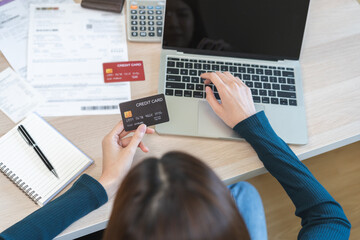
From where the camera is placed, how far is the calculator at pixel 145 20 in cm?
96

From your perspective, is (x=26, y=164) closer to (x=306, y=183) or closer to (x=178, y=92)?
(x=178, y=92)

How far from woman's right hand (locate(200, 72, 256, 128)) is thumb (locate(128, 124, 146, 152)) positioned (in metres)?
0.19

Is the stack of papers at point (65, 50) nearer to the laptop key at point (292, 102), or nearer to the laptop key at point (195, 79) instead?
the laptop key at point (195, 79)

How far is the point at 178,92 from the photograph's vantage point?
0.88m

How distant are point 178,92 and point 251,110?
0.20 m

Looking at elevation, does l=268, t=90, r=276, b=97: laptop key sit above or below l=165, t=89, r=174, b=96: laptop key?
below

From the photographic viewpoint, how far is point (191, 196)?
48 cm

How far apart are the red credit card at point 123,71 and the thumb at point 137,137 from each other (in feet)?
0.61

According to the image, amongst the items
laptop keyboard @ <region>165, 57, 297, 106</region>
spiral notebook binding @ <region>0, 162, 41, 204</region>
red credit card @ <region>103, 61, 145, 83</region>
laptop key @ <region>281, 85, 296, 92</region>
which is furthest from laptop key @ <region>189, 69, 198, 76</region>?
spiral notebook binding @ <region>0, 162, 41, 204</region>

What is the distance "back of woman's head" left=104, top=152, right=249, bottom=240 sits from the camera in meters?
0.46

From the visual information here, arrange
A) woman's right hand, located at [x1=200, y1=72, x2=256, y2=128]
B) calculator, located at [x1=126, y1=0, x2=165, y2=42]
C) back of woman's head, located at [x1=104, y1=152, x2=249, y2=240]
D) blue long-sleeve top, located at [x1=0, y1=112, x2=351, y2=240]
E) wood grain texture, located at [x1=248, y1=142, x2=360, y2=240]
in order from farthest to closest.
Answer: 1. wood grain texture, located at [x1=248, y1=142, x2=360, y2=240]
2. calculator, located at [x1=126, y1=0, x2=165, y2=42]
3. woman's right hand, located at [x1=200, y1=72, x2=256, y2=128]
4. blue long-sleeve top, located at [x1=0, y1=112, x2=351, y2=240]
5. back of woman's head, located at [x1=104, y1=152, x2=249, y2=240]

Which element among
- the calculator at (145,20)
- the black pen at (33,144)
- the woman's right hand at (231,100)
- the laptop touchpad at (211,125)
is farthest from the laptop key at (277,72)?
the black pen at (33,144)

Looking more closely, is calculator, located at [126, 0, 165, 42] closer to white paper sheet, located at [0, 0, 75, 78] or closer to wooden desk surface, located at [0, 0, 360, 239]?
wooden desk surface, located at [0, 0, 360, 239]

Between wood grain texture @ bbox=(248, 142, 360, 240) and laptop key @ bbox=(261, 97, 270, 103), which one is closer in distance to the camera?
laptop key @ bbox=(261, 97, 270, 103)
